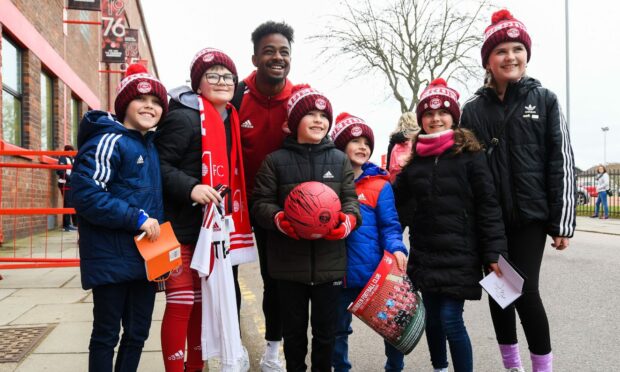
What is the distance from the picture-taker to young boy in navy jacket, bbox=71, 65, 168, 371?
246cm

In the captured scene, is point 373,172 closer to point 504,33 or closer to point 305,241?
point 305,241

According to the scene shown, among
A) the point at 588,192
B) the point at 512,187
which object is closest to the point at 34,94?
the point at 512,187

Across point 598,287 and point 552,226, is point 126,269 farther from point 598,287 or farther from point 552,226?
point 598,287

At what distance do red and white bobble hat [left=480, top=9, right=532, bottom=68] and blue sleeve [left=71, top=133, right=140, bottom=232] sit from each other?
7.54 feet

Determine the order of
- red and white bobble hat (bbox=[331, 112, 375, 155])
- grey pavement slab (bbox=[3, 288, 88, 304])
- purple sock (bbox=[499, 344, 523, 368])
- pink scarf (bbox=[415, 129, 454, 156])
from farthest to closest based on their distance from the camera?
grey pavement slab (bbox=[3, 288, 88, 304]) → red and white bobble hat (bbox=[331, 112, 375, 155]) → purple sock (bbox=[499, 344, 523, 368]) → pink scarf (bbox=[415, 129, 454, 156])

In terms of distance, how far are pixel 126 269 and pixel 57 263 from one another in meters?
4.30

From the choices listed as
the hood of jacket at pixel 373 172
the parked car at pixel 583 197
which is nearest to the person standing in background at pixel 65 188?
the hood of jacket at pixel 373 172

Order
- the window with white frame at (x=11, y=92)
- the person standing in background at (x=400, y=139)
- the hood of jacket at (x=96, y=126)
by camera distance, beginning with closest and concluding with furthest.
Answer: the hood of jacket at (x=96, y=126), the person standing in background at (x=400, y=139), the window with white frame at (x=11, y=92)

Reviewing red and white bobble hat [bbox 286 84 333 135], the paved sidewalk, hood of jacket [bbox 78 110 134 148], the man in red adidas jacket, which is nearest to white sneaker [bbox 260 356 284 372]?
the man in red adidas jacket

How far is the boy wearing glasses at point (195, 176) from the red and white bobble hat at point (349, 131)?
72 cm

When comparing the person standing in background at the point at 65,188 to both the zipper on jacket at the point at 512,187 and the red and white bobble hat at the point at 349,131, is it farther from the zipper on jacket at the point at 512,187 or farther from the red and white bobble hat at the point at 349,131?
the zipper on jacket at the point at 512,187

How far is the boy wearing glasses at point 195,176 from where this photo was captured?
2814 mm

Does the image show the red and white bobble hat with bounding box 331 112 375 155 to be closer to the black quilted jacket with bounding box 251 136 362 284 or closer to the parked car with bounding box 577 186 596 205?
the black quilted jacket with bounding box 251 136 362 284

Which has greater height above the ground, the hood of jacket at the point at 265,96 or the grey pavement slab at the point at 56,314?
the hood of jacket at the point at 265,96
